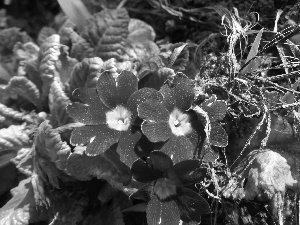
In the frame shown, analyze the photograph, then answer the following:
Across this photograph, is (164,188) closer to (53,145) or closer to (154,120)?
(154,120)

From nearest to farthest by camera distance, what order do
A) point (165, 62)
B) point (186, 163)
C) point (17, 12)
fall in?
point (186, 163) → point (165, 62) → point (17, 12)

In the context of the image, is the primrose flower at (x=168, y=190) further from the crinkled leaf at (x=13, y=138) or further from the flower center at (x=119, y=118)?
the crinkled leaf at (x=13, y=138)

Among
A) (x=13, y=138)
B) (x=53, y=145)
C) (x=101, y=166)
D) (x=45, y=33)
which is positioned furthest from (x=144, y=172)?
(x=45, y=33)

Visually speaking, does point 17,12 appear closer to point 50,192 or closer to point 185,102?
point 50,192

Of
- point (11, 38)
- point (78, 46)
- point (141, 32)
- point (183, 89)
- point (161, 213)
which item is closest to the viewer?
point (161, 213)

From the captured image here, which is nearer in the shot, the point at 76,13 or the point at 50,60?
the point at 50,60

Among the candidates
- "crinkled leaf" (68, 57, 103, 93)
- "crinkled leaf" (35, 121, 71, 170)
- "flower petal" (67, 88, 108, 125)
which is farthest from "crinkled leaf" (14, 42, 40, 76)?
"flower petal" (67, 88, 108, 125)

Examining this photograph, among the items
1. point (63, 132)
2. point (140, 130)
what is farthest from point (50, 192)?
point (140, 130)
